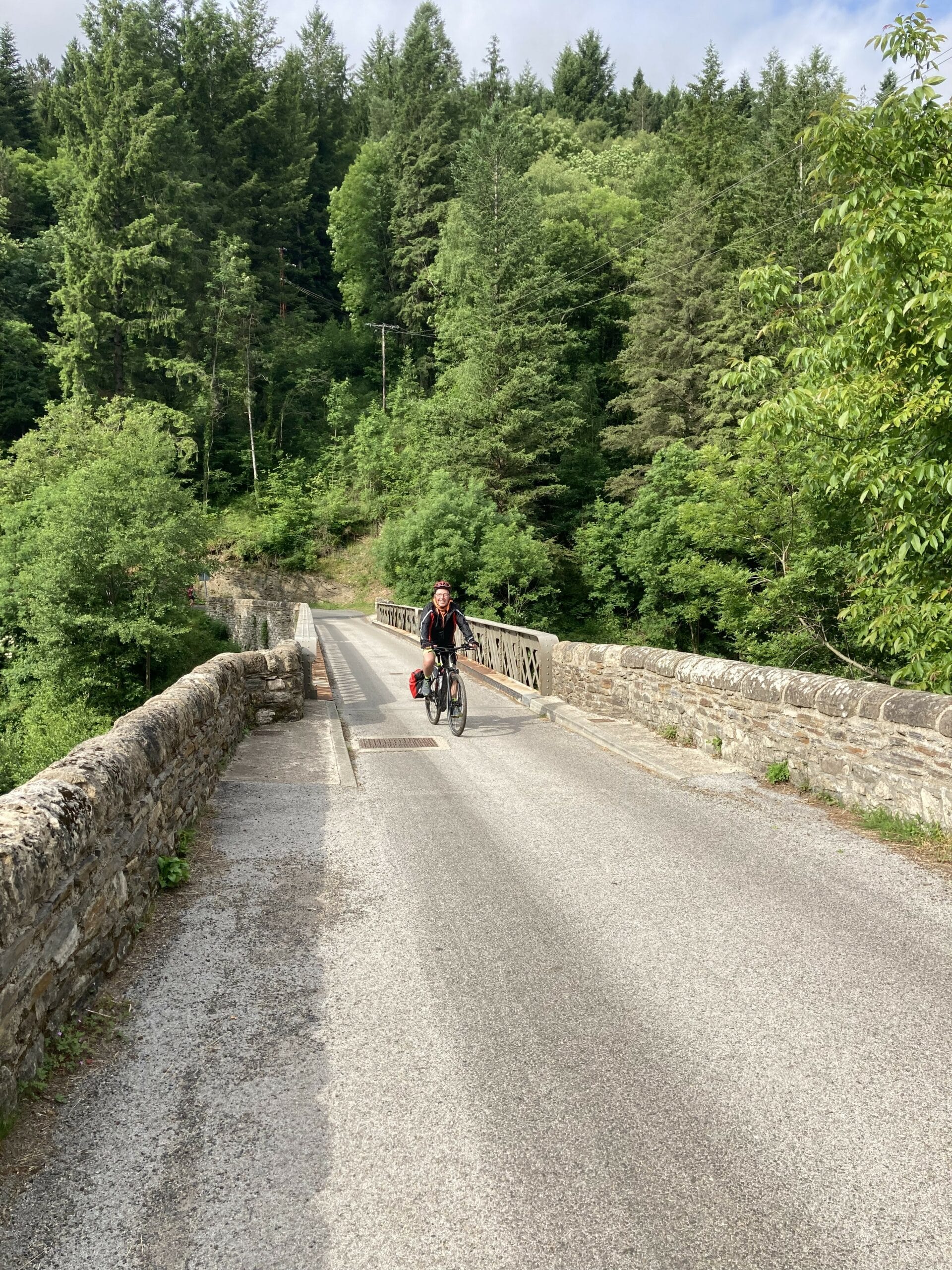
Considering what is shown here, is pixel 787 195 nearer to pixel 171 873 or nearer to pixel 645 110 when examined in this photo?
pixel 171 873

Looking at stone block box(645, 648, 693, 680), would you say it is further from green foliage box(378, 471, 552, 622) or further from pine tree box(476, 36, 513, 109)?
pine tree box(476, 36, 513, 109)

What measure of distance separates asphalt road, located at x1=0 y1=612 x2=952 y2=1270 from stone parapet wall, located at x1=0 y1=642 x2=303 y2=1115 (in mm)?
326

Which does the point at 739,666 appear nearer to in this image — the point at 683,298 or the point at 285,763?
the point at 285,763

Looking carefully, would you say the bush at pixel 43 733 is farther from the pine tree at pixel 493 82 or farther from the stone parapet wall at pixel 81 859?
the pine tree at pixel 493 82

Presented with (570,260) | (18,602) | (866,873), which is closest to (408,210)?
(570,260)

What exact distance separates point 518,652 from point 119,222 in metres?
45.2

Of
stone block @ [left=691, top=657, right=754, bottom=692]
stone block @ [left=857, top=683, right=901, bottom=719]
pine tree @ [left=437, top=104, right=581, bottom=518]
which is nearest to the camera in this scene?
stone block @ [left=857, top=683, right=901, bottom=719]

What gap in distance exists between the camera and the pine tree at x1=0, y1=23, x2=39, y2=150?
203ft

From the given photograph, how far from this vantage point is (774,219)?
34.4 m

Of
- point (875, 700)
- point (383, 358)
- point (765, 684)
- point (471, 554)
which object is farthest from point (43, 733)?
point (383, 358)

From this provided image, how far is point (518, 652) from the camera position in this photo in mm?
15820

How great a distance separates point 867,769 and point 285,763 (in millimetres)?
5628

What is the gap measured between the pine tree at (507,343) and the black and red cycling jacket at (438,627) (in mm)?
25152

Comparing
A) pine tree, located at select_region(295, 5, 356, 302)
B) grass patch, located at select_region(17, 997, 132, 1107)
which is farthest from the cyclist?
pine tree, located at select_region(295, 5, 356, 302)
